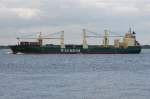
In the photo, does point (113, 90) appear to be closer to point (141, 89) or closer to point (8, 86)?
point (141, 89)

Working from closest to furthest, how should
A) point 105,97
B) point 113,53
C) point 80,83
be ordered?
point 105,97 < point 80,83 < point 113,53

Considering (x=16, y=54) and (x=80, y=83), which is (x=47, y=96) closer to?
(x=80, y=83)

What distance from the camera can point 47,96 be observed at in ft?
141

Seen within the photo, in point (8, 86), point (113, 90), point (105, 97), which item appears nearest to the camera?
point (105, 97)

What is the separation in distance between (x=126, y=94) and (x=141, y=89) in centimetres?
366

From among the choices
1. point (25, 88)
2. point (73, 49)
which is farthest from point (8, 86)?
point (73, 49)

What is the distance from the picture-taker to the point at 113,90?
46656mm

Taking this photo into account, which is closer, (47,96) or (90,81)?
(47,96)

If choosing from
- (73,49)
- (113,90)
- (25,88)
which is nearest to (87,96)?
(113,90)

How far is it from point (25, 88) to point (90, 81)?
30.9ft

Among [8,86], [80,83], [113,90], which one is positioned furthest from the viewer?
[80,83]

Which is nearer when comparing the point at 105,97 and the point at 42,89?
the point at 105,97

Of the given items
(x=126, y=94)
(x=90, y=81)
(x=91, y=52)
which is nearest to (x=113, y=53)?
(x=91, y=52)

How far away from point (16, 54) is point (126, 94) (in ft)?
427
